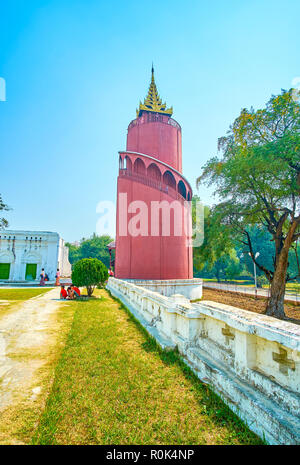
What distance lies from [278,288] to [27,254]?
25008 mm

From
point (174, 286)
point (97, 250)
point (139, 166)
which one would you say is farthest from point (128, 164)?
point (97, 250)

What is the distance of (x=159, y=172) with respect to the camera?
19453 mm

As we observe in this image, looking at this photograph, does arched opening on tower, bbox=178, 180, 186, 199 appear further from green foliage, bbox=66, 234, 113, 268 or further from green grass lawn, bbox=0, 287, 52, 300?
green foliage, bbox=66, 234, 113, 268

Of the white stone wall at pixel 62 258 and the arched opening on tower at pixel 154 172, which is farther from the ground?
the arched opening on tower at pixel 154 172

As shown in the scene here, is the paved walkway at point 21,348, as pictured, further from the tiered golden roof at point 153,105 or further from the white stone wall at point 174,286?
the tiered golden roof at point 153,105

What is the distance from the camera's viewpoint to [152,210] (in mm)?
18328

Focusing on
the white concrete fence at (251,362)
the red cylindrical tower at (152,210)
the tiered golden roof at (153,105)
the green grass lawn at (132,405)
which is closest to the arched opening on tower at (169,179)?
the red cylindrical tower at (152,210)

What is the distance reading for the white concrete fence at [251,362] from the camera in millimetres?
1877

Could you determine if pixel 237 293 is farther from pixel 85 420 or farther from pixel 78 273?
pixel 85 420

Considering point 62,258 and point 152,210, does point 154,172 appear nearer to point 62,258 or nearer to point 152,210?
point 152,210

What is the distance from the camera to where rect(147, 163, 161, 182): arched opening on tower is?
19.4 metres

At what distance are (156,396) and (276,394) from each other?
1.32m

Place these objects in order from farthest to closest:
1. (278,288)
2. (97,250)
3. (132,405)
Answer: (97,250)
(278,288)
(132,405)

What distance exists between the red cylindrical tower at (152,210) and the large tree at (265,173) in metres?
6.54
